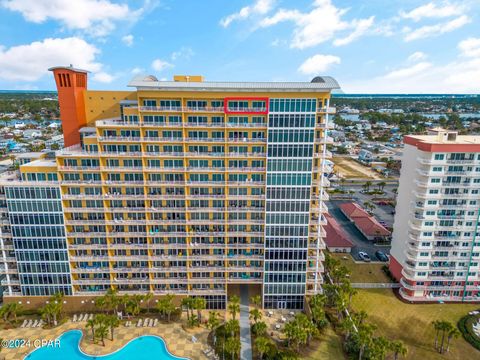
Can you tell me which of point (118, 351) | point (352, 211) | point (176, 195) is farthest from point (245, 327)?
point (352, 211)

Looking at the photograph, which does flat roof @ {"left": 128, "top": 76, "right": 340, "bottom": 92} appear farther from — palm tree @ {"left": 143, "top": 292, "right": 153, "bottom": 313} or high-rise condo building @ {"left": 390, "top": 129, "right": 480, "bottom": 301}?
palm tree @ {"left": 143, "top": 292, "right": 153, "bottom": 313}

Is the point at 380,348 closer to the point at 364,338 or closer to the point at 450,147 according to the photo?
the point at 364,338

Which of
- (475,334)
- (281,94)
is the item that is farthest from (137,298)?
(475,334)

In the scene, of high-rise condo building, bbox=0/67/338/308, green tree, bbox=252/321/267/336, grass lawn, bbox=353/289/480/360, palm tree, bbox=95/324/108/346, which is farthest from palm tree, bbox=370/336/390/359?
palm tree, bbox=95/324/108/346

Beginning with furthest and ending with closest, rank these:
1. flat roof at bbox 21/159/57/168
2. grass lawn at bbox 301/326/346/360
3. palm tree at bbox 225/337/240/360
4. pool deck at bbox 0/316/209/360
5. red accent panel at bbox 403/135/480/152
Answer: red accent panel at bbox 403/135/480/152 → flat roof at bbox 21/159/57/168 → pool deck at bbox 0/316/209/360 → grass lawn at bbox 301/326/346/360 → palm tree at bbox 225/337/240/360

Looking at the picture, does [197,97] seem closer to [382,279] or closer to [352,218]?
[382,279]
